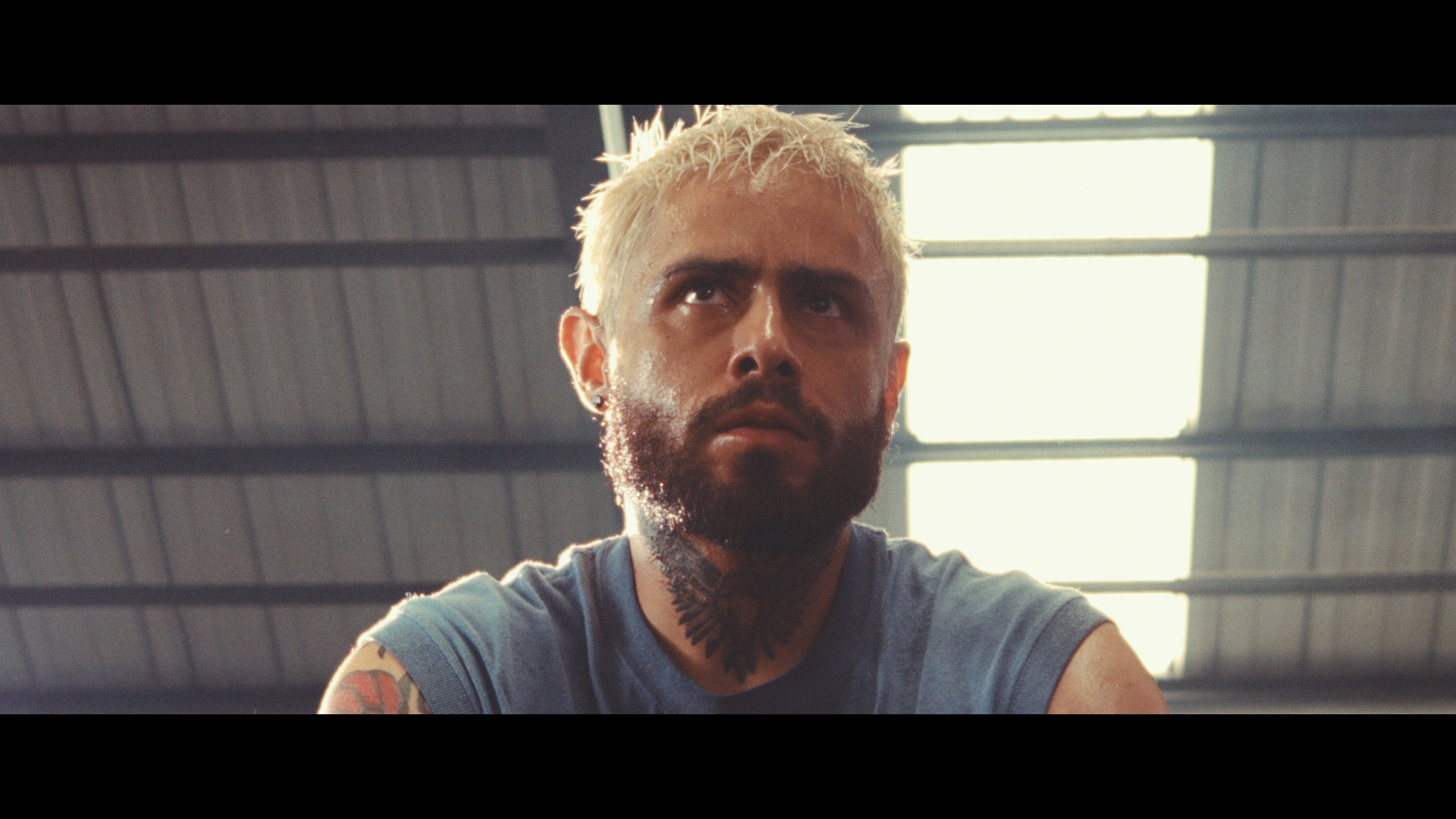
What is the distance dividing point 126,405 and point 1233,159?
21.9ft

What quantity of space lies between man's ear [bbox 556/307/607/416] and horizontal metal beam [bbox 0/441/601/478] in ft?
11.6

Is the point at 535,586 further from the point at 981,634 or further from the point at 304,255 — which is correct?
the point at 304,255

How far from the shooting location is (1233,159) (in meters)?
4.50

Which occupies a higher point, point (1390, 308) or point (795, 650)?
point (1390, 308)

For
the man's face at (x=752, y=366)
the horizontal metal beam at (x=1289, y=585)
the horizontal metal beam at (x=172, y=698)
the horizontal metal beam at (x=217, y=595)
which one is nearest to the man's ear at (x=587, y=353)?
the man's face at (x=752, y=366)

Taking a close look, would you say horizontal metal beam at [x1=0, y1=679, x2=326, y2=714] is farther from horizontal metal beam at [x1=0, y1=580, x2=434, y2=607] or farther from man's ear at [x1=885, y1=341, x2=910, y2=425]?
man's ear at [x1=885, y1=341, x2=910, y2=425]

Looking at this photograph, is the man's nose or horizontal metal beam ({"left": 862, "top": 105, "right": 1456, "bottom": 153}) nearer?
the man's nose

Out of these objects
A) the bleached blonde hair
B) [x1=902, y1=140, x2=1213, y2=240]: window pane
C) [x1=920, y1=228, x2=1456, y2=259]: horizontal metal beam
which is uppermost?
[x1=902, y1=140, x2=1213, y2=240]: window pane

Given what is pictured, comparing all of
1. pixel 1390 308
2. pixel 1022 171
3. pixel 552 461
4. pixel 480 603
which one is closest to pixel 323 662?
pixel 552 461

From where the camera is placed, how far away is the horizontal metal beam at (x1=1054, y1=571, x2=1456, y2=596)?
532 centimetres

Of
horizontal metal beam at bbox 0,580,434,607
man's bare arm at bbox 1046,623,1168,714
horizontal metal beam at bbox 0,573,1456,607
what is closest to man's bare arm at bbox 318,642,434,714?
man's bare arm at bbox 1046,623,1168,714

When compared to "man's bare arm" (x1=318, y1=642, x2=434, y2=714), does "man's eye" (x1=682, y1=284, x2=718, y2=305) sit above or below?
above

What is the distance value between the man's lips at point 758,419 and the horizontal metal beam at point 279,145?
3.67 metres
